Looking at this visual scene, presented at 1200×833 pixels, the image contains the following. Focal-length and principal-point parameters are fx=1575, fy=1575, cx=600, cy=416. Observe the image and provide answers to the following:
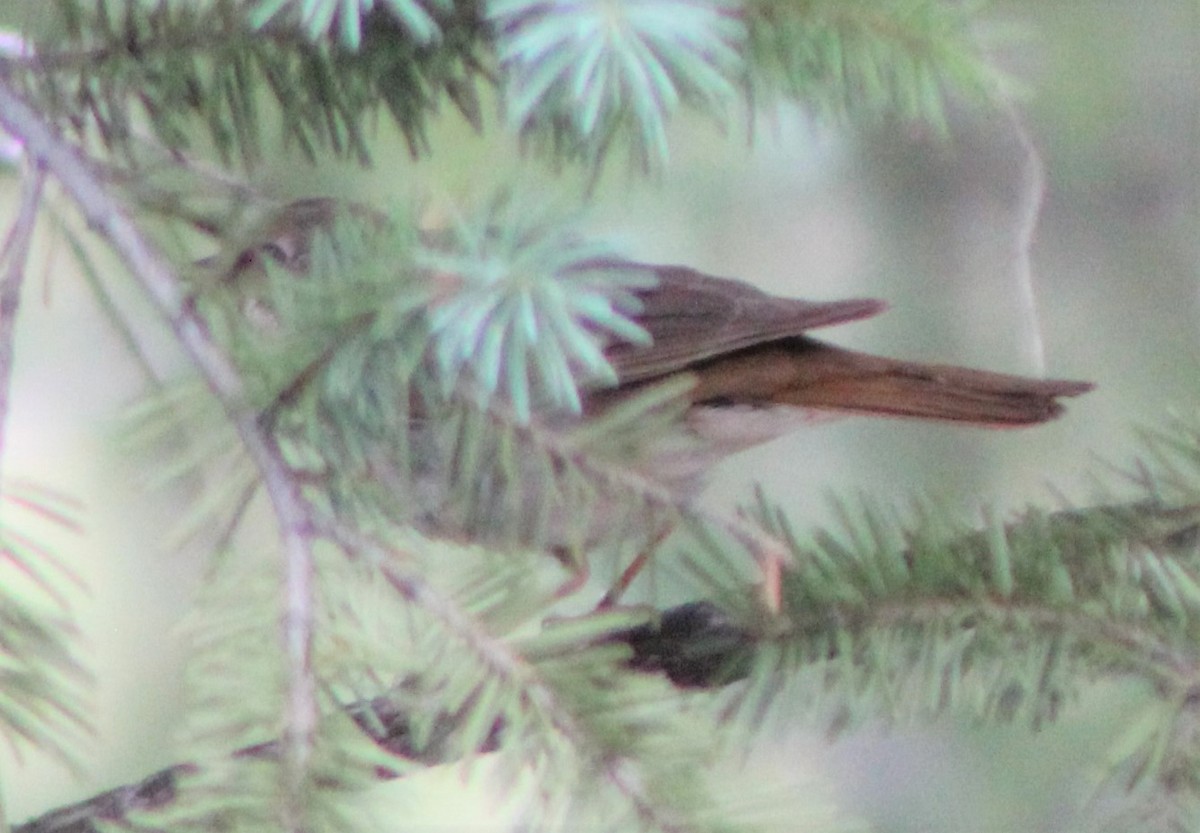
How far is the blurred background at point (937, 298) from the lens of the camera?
1.11 metres

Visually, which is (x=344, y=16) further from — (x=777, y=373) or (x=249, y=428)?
(x=777, y=373)

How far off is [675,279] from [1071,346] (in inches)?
18.4

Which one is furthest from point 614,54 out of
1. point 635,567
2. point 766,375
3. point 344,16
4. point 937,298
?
point 937,298

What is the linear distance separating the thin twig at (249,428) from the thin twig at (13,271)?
0.01m

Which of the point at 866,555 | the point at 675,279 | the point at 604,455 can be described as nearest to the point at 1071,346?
the point at 675,279

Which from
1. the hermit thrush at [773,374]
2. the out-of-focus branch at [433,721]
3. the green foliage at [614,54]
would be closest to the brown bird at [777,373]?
the hermit thrush at [773,374]

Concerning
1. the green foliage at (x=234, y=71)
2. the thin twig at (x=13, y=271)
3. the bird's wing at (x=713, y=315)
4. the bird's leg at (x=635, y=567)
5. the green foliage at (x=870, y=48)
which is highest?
the green foliage at (x=234, y=71)

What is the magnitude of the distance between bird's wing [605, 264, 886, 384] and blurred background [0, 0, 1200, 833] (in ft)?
0.86

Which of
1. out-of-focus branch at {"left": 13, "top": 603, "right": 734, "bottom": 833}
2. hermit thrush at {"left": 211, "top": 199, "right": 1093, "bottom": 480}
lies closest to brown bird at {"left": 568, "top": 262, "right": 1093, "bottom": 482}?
hermit thrush at {"left": 211, "top": 199, "right": 1093, "bottom": 480}

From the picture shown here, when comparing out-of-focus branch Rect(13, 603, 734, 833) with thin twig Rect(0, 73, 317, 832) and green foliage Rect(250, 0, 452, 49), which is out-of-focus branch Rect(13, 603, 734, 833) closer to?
thin twig Rect(0, 73, 317, 832)

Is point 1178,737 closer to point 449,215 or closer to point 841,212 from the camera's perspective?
point 449,215

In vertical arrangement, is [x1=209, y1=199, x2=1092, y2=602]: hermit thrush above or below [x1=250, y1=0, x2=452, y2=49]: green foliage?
below

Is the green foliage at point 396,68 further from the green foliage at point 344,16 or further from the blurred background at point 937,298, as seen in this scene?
the blurred background at point 937,298

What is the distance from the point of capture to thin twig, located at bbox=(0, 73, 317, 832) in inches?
15.8
